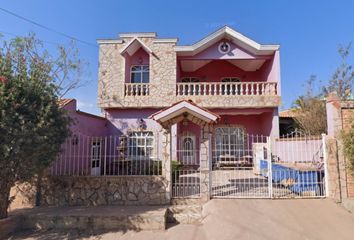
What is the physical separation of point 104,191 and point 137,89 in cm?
850

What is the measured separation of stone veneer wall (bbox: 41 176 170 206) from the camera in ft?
25.0

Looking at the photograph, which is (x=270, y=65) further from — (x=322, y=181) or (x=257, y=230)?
(x=257, y=230)

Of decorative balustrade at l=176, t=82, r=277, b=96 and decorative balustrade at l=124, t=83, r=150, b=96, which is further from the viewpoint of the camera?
decorative balustrade at l=124, t=83, r=150, b=96

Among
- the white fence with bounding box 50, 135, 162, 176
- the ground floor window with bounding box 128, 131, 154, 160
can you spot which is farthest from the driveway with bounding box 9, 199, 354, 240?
the ground floor window with bounding box 128, 131, 154, 160

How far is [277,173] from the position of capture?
8195 mm

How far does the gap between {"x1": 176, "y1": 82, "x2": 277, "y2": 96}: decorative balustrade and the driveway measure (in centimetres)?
874

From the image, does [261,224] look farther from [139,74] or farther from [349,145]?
[139,74]

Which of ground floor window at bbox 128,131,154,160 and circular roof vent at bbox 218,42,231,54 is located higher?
circular roof vent at bbox 218,42,231,54

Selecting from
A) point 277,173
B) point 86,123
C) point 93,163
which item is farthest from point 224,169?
point 86,123

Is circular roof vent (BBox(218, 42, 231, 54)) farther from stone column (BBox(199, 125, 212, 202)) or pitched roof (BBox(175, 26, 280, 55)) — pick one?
stone column (BBox(199, 125, 212, 202))

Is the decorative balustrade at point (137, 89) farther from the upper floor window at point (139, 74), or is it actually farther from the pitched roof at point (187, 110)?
the pitched roof at point (187, 110)

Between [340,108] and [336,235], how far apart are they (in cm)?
402

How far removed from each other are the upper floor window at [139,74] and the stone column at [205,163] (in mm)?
9257

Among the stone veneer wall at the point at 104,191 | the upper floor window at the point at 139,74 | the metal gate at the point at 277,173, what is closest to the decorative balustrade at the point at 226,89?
the upper floor window at the point at 139,74
